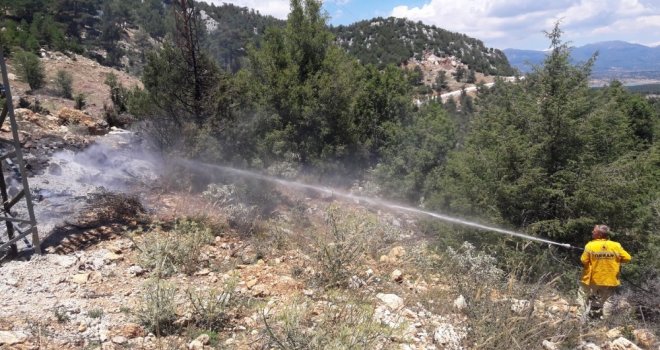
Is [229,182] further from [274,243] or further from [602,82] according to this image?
[602,82]

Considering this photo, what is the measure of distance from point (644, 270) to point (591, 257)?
140 inches

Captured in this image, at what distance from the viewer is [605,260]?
5973 millimetres

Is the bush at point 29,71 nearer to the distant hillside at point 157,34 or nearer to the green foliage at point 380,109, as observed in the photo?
the distant hillside at point 157,34

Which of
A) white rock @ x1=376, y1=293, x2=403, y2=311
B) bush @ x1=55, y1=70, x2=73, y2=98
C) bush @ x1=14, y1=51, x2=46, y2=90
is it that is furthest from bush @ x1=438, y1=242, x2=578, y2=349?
bush @ x1=14, y1=51, x2=46, y2=90

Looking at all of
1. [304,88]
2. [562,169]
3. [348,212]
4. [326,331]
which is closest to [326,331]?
[326,331]

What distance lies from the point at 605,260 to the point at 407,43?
85084 millimetres

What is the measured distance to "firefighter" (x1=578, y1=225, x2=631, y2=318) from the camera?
5938mm

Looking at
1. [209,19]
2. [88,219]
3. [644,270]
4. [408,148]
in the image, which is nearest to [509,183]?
[644,270]

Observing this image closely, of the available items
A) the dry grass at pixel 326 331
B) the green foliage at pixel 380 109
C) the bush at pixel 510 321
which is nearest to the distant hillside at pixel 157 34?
the green foliage at pixel 380 109

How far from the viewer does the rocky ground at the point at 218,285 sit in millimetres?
4289

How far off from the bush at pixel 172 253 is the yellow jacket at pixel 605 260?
221 inches

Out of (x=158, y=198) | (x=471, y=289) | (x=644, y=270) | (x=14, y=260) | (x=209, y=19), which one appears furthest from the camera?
(x=209, y=19)

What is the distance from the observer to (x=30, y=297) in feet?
16.6

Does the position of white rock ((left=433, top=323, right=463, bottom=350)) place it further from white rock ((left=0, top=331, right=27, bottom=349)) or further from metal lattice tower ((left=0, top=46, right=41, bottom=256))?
metal lattice tower ((left=0, top=46, right=41, bottom=256))
